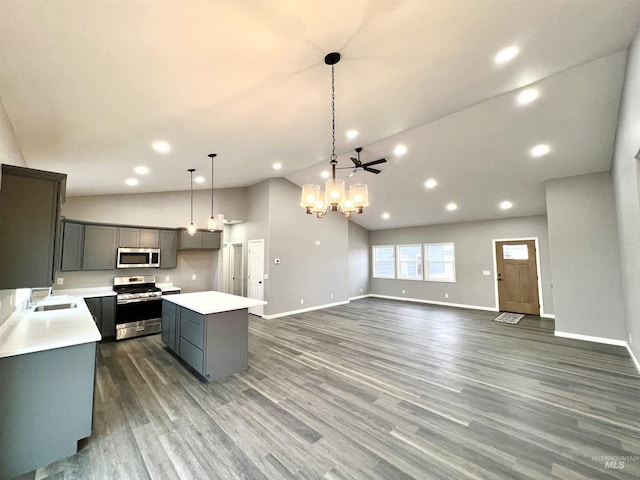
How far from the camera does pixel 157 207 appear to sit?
5.90 metres

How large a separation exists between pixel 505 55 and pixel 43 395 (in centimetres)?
483

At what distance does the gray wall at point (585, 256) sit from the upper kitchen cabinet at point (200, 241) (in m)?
7.23

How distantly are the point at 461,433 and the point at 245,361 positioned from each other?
2555mm

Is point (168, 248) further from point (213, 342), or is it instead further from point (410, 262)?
point (410, 262)

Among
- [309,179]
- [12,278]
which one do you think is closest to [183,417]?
[12,278]

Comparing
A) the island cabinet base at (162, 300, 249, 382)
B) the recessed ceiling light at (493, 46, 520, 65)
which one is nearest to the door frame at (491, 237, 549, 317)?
the recessed ceiling light at (493, 46, 520, 65)

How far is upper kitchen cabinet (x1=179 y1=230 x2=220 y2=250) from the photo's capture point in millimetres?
6070

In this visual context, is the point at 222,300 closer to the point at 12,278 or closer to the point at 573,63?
the point at 12,278

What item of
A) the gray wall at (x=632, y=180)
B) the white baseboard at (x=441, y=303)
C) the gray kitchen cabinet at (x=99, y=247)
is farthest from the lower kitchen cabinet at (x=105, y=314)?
the white baseboard at (x=441, y=303)

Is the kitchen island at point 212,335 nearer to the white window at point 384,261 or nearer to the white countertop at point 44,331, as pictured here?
the white countertop at point 44,331

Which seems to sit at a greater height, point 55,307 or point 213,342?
point 55,307

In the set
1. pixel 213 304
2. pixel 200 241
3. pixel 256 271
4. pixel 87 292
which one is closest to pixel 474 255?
pixel 256 271

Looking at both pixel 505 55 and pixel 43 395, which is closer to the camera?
pixel 43 395

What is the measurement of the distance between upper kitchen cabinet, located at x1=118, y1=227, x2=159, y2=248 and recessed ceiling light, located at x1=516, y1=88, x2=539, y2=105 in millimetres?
6852
